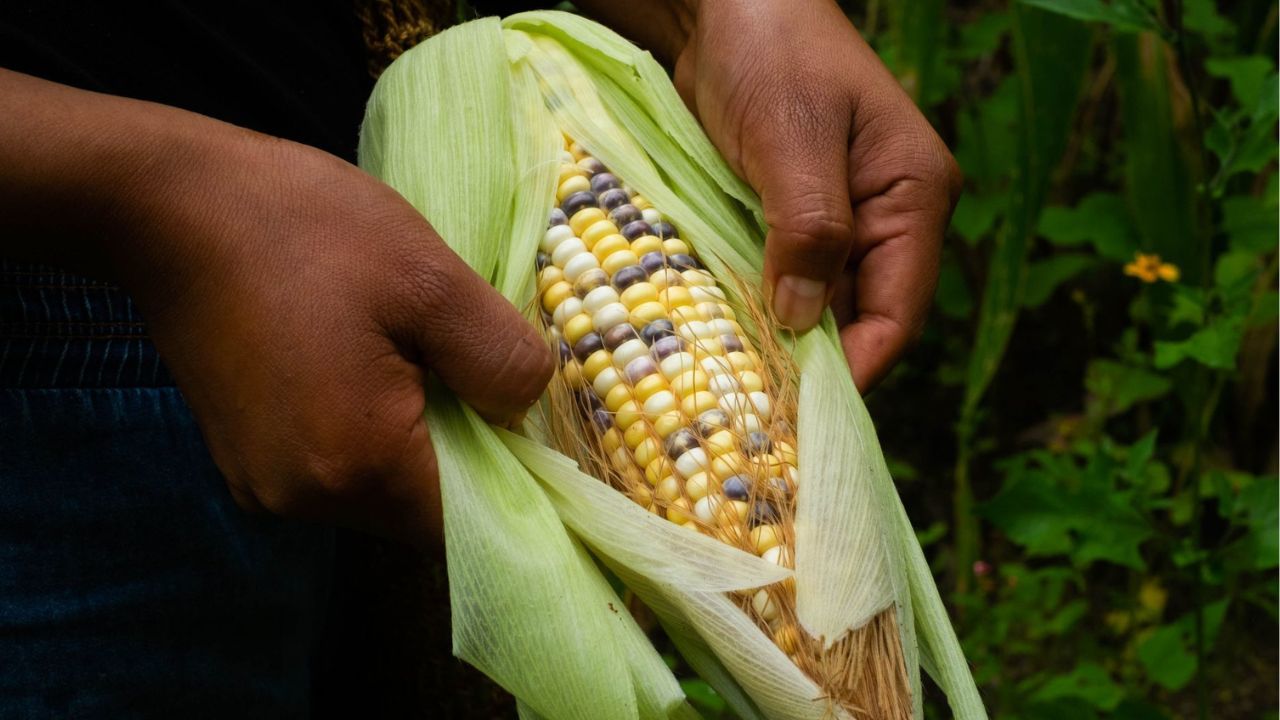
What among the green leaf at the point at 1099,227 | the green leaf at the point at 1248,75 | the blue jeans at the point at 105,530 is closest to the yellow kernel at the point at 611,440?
the blue jeans at the point at 105,530

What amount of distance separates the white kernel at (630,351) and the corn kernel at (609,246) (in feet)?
0.34

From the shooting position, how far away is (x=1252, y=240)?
1.78 metres

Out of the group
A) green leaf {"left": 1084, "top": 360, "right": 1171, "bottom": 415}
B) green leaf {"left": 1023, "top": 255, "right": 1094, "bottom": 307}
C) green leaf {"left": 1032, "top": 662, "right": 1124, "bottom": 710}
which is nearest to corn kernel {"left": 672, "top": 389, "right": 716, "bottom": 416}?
green leaf {"left": 1032, "top": 662, "right": 1124, "bottom": 710}

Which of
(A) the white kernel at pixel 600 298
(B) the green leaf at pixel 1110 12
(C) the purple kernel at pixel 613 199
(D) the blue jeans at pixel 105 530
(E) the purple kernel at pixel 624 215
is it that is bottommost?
(D) the blue jeans at pixel 105 530

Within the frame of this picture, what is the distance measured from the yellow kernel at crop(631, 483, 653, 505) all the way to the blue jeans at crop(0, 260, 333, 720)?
1.28 feet

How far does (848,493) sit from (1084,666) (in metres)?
1.21

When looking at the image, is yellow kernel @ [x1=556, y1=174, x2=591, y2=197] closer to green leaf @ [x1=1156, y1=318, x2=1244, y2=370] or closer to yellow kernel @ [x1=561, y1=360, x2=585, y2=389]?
yellow kernel @ [x1=561, y1=360, x2=585, y2=389]

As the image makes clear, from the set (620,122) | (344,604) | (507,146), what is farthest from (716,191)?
(344,604)

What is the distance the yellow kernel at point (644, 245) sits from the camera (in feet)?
3.57

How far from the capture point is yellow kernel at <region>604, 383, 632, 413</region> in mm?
1019

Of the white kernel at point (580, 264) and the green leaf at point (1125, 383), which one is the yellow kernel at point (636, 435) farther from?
the green leaf at point (1125, 383)

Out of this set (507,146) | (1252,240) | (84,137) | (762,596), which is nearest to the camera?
(84,137)

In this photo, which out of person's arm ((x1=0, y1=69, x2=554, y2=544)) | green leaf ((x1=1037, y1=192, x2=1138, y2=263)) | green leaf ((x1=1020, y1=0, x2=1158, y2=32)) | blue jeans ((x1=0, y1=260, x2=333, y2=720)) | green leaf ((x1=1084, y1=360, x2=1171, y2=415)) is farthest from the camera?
green leaf ((x1=1084, y1=360, x2=1171, y2=415))

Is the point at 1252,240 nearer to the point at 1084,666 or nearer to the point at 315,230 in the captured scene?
the point at 1084,666
